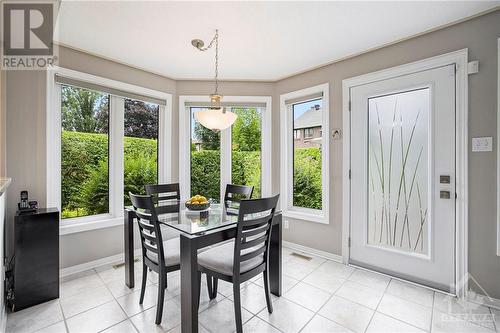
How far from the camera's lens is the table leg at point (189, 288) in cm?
157

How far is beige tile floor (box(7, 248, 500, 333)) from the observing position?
1.78m

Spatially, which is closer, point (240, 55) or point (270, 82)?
A: point (240, 55)

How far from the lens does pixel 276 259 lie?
7.27ft

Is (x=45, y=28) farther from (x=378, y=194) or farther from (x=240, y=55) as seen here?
(x=378, y=194)

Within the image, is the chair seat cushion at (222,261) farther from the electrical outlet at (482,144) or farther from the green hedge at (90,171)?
the electrical outlet at (482,144)

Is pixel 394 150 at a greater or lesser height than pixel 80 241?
greater

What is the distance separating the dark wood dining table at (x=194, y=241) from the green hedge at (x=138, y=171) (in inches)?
35.7

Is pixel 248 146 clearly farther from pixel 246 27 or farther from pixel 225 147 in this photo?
pixel 246 27

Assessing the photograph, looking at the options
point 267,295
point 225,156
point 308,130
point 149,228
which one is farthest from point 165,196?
point 308,130

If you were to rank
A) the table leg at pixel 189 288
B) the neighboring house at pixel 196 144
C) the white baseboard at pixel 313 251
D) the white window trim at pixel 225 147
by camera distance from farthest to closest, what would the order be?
the neighboring house at pixel 196 144 < the white window trim at pixel 225 147 < the white baseboard at pixel 313 251 < the table leg at pixel 189 288

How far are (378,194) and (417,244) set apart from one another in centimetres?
61

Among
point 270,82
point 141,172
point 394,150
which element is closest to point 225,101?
point 270,82

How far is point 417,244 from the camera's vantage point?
243cm

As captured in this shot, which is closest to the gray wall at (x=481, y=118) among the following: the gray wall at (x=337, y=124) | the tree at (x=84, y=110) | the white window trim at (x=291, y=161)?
the gray wall at (x=337, y=124)
